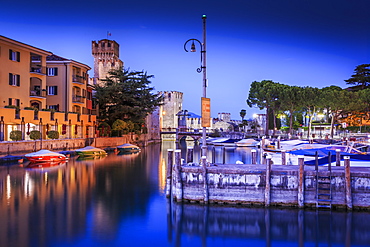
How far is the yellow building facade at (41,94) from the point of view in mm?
37731

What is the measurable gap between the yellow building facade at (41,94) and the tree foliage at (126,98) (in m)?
3.03

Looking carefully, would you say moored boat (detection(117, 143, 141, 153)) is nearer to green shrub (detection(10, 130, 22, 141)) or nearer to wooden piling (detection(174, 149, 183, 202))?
green shrub (detection(10, 130, 22, 141))

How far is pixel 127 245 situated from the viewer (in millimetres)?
12758

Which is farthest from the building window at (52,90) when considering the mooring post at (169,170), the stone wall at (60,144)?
the mooring post at (169,170)

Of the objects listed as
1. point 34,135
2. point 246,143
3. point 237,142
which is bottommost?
point 246,143

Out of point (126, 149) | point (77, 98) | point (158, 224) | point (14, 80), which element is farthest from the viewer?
point (77, 98)

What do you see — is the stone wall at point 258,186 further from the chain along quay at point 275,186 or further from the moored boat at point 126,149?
the moored boat at point 126,149

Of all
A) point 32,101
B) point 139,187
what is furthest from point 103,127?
point 139,187

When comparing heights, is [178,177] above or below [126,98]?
below

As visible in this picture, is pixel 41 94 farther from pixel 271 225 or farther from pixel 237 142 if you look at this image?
pixel 271 225

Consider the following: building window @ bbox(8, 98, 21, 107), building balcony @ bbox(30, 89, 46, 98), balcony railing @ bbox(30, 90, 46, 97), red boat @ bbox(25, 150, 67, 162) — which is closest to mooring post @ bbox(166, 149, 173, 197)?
red boat @ bbox(25, 150, 67, 162)

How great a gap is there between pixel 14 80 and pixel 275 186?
35.2 meters

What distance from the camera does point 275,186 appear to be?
15.2 m

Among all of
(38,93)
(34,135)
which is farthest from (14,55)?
(34,135)
